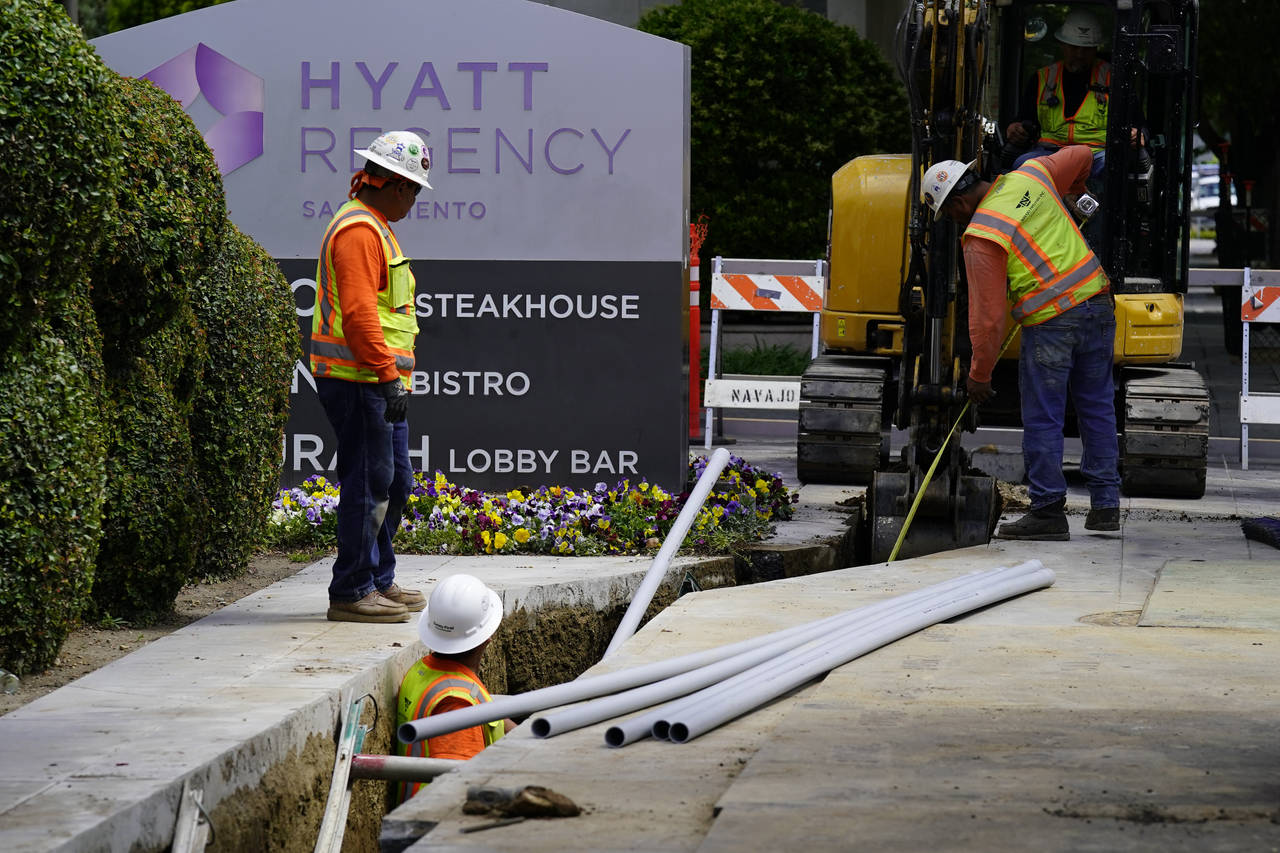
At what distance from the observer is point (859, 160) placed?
1292cm

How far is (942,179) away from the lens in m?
8.97

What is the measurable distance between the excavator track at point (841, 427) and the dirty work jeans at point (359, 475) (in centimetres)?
590

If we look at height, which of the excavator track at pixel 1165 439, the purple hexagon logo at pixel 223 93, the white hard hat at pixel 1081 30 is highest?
the white hard hat at pixel 1081 30

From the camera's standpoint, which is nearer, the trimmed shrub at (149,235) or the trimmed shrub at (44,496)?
the trimmed shrub at (44,496)

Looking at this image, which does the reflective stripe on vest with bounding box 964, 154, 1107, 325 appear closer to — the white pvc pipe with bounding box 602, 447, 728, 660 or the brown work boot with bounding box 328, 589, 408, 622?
the white pvc pipe with bounding box 602, 447, 728, 660

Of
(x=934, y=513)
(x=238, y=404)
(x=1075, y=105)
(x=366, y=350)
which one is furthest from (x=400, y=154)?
(x=1075, y=105)

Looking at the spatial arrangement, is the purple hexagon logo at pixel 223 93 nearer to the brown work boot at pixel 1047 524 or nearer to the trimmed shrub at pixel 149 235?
the trimmed shrub at pixel 149 235

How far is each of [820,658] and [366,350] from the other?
87.1 inches

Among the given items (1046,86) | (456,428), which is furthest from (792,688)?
(1046,86)

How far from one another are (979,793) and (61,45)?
12.4 ft

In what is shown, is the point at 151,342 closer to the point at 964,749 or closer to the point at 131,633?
the point at 131,633

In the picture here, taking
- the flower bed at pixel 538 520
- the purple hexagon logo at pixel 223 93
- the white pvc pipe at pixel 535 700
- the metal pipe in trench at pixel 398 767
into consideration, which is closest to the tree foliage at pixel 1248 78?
the flower bed at pixel 538 520

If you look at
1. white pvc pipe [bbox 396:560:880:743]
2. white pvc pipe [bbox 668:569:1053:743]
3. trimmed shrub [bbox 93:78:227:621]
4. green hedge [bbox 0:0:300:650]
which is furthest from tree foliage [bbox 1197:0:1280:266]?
white pvc pipe [bbox 396:560:880:743]

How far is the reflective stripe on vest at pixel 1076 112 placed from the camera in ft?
38.4
